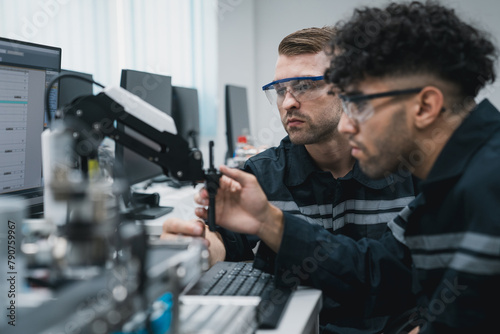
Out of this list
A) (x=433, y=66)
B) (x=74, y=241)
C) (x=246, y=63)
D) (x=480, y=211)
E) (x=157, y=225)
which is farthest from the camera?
(x=246, y=63)

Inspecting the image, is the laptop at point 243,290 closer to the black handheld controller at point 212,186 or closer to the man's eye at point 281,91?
the black handheld controller at point 212,186

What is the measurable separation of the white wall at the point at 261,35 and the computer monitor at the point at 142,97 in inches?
85.3

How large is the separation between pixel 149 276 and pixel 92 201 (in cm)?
13

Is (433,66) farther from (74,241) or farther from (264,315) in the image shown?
(74,241)

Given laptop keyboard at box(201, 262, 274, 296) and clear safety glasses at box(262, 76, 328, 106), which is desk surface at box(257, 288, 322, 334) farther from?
clear safety glasses at box(262, 76, 328, 106)

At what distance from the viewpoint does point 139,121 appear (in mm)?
885

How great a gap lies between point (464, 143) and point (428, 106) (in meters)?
0.11

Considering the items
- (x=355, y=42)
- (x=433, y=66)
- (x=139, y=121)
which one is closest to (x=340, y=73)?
(x=355, y=42)

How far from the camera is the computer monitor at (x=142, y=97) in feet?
5.59

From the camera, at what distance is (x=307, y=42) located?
4.82 ft

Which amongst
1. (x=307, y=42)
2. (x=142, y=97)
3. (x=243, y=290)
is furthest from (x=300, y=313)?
(x=142, y=97)

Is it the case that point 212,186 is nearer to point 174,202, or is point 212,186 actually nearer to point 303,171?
point 303,171

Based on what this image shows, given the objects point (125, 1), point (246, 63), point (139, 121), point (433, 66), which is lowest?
point (139, 121)

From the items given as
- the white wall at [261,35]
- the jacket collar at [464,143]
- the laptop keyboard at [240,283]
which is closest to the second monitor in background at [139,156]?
the laptop keyboard at [240,283]
